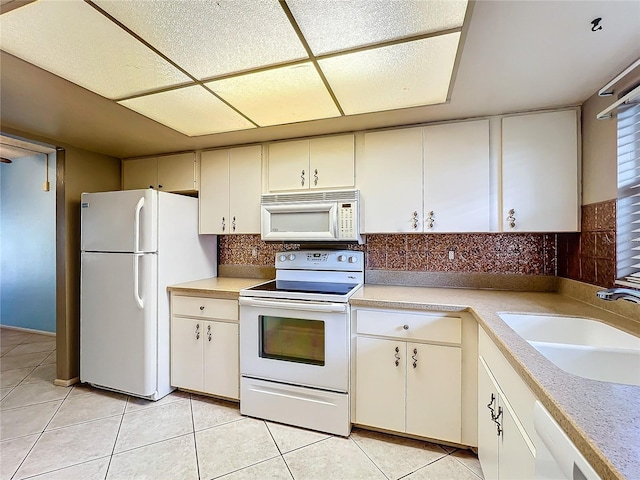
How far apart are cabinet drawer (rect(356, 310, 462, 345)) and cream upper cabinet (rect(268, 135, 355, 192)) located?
103 centimetres

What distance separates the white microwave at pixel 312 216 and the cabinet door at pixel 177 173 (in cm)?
84

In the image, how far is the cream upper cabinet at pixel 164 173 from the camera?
276cm

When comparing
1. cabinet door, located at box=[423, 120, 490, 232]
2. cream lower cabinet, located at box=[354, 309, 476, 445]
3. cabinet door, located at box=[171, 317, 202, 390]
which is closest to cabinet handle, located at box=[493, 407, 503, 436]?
cream lower cabinet, located at box=[354, 309, 476, 445]

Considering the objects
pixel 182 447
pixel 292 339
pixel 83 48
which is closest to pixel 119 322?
pixel 182 447

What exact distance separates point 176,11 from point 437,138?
1.71m

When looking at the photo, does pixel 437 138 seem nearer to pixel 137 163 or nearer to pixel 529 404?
pixel 529 404

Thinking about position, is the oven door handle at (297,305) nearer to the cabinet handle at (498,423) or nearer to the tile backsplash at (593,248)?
the cabinet handle at (498,423)

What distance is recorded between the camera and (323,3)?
1.04 m

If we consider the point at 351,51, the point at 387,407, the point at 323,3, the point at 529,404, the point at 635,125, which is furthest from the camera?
the point at 387,407

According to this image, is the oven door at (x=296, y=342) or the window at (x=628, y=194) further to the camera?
the oven door at (x=296, y=342)

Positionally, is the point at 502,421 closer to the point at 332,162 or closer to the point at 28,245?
the point at 332,162

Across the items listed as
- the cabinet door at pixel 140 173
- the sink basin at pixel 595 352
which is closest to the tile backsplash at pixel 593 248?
the sink basin at pixel 595 352

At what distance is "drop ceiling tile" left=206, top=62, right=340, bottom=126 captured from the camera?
59.7 inches

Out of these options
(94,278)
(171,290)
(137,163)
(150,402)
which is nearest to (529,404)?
(171,290)
